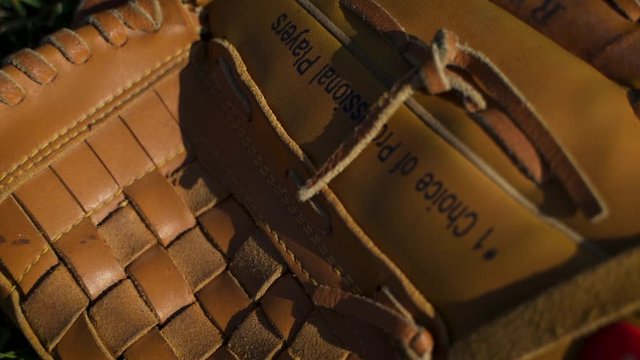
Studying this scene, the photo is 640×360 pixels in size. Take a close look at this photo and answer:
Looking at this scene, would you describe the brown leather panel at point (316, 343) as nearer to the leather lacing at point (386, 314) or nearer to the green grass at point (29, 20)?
the leather lacing at point (386, 314)

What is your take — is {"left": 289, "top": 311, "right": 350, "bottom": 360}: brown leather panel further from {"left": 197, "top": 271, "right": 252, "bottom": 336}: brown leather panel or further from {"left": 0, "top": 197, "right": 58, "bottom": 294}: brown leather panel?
{"left": 0, "top": 197, "right": 58, "bottom": 294}: brown leather panel

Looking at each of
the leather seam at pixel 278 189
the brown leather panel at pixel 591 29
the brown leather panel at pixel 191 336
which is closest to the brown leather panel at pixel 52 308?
the brown leather panel at pixel 191 336


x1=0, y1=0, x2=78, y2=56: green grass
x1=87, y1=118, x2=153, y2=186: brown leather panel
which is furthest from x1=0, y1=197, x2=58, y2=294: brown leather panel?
x1=0, y1=0, x2=78, y2=56: green grass

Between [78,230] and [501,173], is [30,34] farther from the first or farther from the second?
[501,173]

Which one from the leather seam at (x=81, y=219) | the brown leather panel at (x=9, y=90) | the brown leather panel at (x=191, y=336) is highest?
the brown leather panel at (x=9, y=90)

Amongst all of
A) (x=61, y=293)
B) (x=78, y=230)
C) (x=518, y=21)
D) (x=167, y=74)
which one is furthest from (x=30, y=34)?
(x=518, y=21)

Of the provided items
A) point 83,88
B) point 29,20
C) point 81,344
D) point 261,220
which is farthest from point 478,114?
point 29,20
